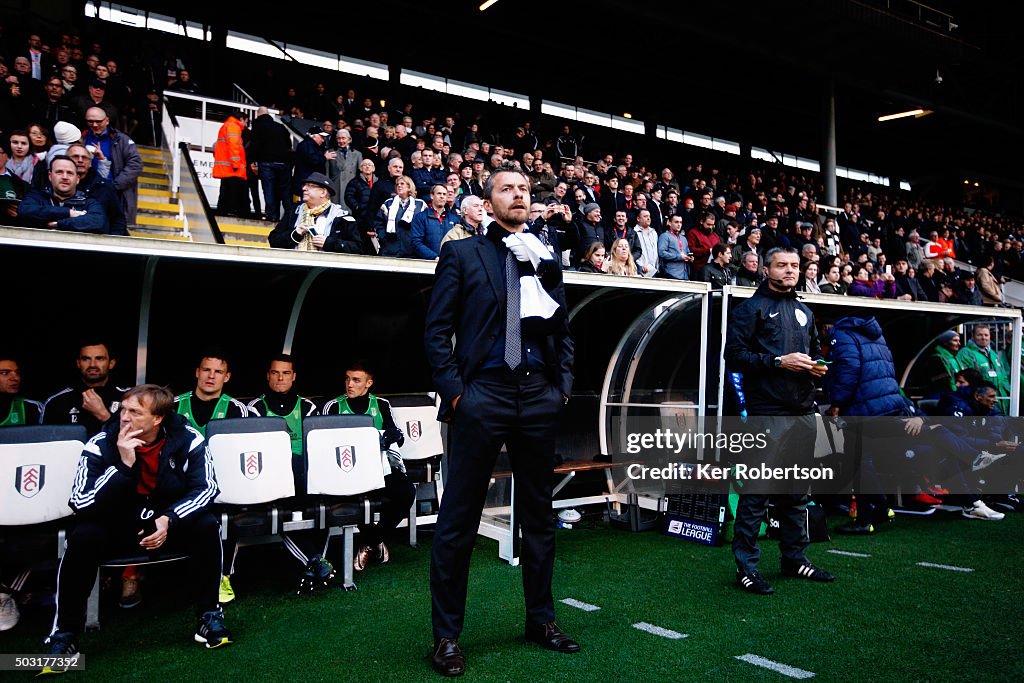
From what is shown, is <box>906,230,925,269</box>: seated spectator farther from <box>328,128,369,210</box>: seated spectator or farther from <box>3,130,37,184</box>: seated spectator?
<box>3,130,37,184</box>: seated spectator

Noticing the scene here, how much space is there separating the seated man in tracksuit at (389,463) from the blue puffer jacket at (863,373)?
11.7ft

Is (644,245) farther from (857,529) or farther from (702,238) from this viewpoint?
(857,529)

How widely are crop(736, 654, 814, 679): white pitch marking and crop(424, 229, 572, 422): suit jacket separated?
1.43 m

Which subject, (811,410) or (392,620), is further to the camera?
(811,410)

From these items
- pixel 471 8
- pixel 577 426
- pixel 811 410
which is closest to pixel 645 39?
pixel 471 8

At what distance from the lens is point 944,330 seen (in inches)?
344

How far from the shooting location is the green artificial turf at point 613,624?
315 centimetres

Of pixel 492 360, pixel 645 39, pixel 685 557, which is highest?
pixel 645 39

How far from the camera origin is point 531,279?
127 inches

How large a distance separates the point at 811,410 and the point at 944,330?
5.25 metres

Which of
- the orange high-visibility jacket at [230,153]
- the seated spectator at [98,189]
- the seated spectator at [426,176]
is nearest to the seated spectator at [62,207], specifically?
the seated spectator at [98,189]

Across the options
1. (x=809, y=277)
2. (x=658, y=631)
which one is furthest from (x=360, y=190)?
(x=658, y=631)

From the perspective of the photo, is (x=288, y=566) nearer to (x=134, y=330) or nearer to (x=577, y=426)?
(x=134, y=330)

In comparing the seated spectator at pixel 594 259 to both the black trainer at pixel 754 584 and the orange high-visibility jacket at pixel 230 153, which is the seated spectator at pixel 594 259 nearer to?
the black trainer at pixel 754 584
